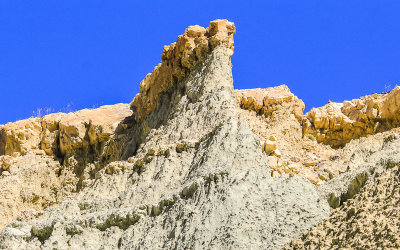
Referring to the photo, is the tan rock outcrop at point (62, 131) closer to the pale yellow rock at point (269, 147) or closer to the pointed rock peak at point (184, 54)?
the pointed rock peak at point (184, 54)

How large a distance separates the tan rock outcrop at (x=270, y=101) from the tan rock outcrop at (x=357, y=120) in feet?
1.76

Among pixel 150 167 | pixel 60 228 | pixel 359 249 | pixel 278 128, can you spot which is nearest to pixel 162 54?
pixel 278 128

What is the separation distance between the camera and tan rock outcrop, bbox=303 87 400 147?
26.4 meters

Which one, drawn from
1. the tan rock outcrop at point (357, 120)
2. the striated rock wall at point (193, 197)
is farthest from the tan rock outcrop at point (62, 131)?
the tan rock outcrop at point (357, 120)

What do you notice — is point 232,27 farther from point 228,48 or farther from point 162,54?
point 162,54

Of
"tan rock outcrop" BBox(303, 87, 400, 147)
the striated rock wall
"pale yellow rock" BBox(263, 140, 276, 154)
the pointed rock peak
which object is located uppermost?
the pointed rock peak

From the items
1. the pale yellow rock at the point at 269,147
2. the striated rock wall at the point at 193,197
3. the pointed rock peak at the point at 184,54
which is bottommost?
the striated rock wall at the point at 193,197

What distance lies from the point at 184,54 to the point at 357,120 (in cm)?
628

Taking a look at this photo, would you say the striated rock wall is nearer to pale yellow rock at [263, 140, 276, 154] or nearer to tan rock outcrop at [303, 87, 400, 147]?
pale yellow rock at [263, 140, 276, 154]

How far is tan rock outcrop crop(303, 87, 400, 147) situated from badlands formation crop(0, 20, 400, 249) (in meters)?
0.04

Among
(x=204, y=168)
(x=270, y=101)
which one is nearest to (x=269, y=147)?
(x=204, y=168)

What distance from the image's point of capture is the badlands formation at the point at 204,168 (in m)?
16.6

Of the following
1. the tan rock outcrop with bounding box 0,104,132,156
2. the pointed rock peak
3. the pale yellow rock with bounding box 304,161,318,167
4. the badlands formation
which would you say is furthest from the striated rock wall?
the tan rock outcrop with bounding box 0,104,132,156

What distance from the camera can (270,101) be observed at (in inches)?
1058
